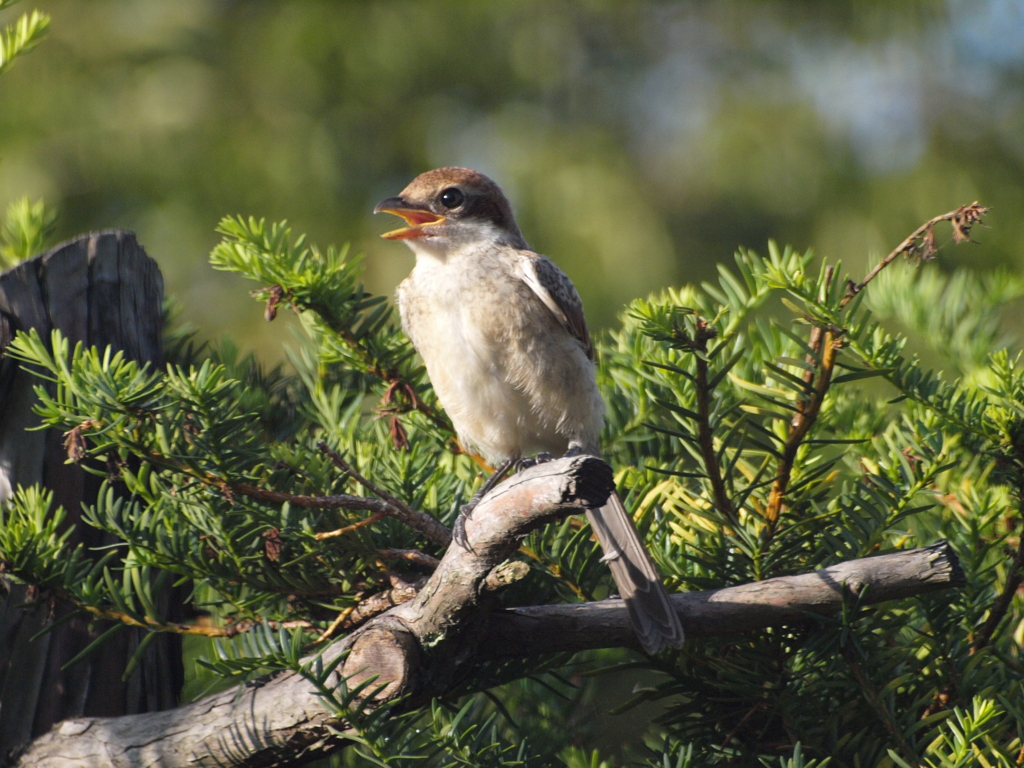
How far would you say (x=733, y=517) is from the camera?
Answer: 6.26 feet

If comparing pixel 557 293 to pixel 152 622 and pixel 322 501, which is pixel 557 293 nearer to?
pixel 322 501

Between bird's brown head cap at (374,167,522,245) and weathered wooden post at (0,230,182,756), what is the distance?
100 centimetres

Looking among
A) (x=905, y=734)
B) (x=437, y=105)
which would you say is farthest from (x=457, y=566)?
(x=437, y=105)

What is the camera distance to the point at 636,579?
1995 millimetres

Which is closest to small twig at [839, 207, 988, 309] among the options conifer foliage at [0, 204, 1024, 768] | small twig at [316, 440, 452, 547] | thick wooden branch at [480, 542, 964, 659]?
conifer foliage at [0, 204, 1024, 768]

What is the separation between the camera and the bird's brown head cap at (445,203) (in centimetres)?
325

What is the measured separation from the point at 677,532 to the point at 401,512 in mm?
640

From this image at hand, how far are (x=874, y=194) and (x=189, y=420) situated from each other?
22.7ft

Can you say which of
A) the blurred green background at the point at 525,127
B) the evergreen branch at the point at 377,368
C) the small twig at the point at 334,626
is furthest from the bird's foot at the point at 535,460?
the blurred green background at the point at 525,127

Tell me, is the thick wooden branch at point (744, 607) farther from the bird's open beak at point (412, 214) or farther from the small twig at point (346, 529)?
the bird's open beak at point (412, 214)

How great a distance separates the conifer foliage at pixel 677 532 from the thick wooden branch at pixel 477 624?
2.9 inches

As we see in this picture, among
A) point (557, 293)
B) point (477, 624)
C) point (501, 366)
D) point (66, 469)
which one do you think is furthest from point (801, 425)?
point (66, 469)

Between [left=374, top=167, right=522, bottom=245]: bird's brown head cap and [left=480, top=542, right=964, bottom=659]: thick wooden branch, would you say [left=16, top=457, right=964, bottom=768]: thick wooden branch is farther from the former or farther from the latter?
[left=374, top=167, right=522, bottom=245]: bird's brown head cap

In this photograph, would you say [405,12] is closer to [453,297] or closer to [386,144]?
[386,144]
